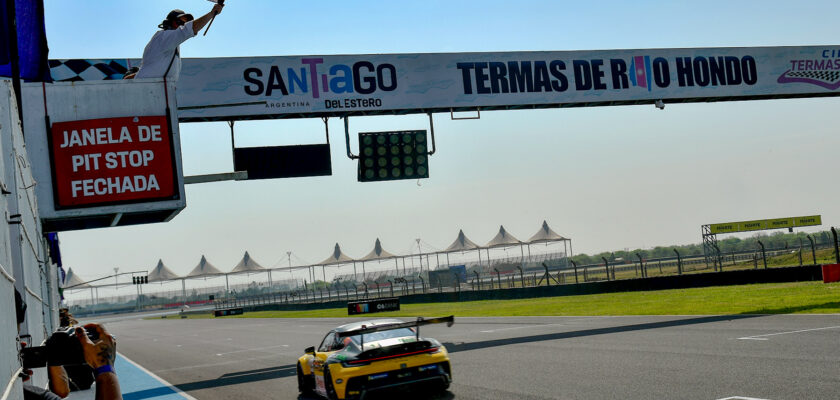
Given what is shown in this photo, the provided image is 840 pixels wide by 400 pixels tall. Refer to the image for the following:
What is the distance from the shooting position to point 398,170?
57.3ft

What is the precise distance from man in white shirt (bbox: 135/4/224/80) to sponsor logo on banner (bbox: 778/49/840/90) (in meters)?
17.9

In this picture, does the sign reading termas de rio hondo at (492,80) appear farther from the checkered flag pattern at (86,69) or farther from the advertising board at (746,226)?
the advertising board at (746,226)

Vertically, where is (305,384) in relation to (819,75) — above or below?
below

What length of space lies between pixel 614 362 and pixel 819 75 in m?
14.1

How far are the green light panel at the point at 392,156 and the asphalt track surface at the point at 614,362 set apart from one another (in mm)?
4070

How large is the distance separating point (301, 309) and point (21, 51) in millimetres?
53501

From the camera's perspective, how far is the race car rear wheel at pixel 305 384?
11844mm

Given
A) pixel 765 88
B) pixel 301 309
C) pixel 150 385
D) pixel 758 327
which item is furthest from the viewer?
pixel 301 309

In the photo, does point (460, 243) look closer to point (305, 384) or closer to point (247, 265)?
point (247, 265)

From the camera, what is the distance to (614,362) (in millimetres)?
11797

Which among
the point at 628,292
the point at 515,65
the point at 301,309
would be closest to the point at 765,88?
the point at 515,65

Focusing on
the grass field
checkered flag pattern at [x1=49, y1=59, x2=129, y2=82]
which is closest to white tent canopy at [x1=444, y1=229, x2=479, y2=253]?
the grass field

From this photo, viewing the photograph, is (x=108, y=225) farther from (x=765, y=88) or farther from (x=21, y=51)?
(x=765, y=88)

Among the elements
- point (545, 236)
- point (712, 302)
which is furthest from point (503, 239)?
point (712, 302)
